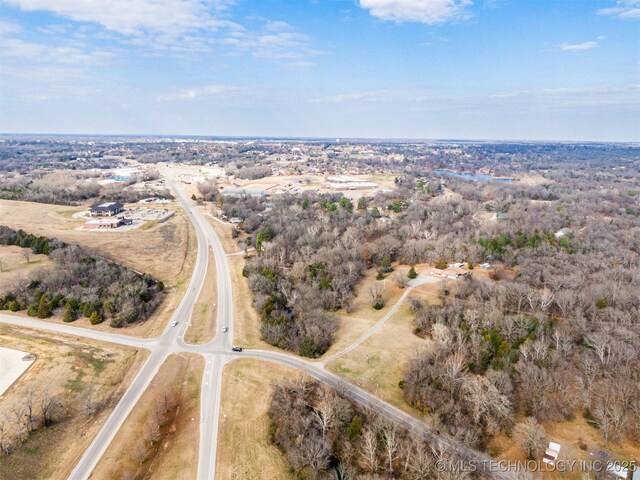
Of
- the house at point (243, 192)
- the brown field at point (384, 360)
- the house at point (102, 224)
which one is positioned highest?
the house at point (243, 192)

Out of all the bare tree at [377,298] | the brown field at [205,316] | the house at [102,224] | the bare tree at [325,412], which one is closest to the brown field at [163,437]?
the brown field at [205,316]

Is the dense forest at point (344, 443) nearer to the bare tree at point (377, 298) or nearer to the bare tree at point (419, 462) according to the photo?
the bare tree at point (419, 462)

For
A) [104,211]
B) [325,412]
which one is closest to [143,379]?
[325,412]

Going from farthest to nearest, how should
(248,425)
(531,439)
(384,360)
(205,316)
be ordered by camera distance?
(205,316), (384,360), (248,425), (531,439)

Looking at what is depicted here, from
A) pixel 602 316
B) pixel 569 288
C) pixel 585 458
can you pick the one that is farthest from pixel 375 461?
pixel 569 288

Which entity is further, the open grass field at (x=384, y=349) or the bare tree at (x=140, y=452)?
the open grass field at (x=384, y=349)

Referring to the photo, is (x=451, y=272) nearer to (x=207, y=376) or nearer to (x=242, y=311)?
(x=242, y=311)
